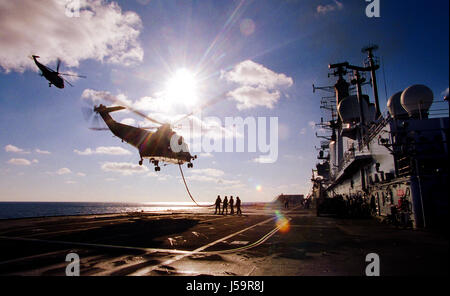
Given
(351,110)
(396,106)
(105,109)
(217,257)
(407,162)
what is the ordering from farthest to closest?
1. (351,110)
2. (105,109)
3. (396,106)
4. (407,162)
5. (217,257)

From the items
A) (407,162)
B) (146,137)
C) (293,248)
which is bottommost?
(293,248)

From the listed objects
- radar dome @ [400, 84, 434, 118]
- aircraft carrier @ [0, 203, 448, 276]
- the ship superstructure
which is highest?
radar dome @ [400, 84, 434, 118]

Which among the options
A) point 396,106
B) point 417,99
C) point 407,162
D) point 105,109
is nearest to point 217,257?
point 407,162

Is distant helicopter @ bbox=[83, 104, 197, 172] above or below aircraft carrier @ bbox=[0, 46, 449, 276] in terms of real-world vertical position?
above

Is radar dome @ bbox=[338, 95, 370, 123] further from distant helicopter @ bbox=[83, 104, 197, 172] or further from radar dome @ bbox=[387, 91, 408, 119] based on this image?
distant helicopter @ bbox=[83, 104, 197, 172]

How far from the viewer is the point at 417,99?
63.4 feet

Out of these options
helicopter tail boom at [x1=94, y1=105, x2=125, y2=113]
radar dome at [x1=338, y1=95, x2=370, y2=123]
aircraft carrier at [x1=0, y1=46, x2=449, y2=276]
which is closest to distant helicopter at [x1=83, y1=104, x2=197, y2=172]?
helicopter tail boom at [x1=94, y1=105, x2=125, y2=113]

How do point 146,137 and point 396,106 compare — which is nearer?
point 396,106

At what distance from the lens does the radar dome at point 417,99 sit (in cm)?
1915

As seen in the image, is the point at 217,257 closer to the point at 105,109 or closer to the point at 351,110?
the point at 105,109

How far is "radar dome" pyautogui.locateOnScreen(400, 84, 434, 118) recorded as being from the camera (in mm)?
19155

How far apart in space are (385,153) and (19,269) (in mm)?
21469
